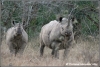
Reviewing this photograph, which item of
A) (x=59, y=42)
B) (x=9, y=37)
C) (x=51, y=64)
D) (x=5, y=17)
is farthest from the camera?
(x=5, y=17)

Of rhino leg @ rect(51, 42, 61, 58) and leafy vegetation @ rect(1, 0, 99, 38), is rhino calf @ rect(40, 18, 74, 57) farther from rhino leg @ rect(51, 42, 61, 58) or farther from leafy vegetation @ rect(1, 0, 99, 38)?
leafy vegetation @ rect(1, 0, 99, 38)

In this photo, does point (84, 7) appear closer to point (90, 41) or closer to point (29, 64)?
point (90, 41)

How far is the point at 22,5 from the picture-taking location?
1245cm

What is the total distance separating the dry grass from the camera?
9398mm

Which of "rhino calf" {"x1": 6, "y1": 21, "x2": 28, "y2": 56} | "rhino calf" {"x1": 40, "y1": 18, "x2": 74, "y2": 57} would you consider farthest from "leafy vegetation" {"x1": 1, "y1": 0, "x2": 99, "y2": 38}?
"rhino calf" {"x1": 40, "y1": 18, "x2": 74, "y2": 57}

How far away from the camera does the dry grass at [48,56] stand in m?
9.40

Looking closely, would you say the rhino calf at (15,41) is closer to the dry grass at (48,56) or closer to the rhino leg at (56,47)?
the dry grass at (48,56)

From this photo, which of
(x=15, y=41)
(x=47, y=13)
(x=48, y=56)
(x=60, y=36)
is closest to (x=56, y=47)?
(x=60, y=36)

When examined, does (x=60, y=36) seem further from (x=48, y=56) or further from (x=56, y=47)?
(x=48, y=56)

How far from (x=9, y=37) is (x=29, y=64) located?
9.90 feet

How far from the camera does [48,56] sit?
11984 mm

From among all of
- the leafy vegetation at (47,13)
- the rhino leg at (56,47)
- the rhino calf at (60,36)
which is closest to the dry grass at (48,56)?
the rhino leg at (56,47)

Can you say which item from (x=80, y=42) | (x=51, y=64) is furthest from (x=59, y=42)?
(x=80, y=42)

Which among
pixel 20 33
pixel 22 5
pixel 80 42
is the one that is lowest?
pixel 80 42
